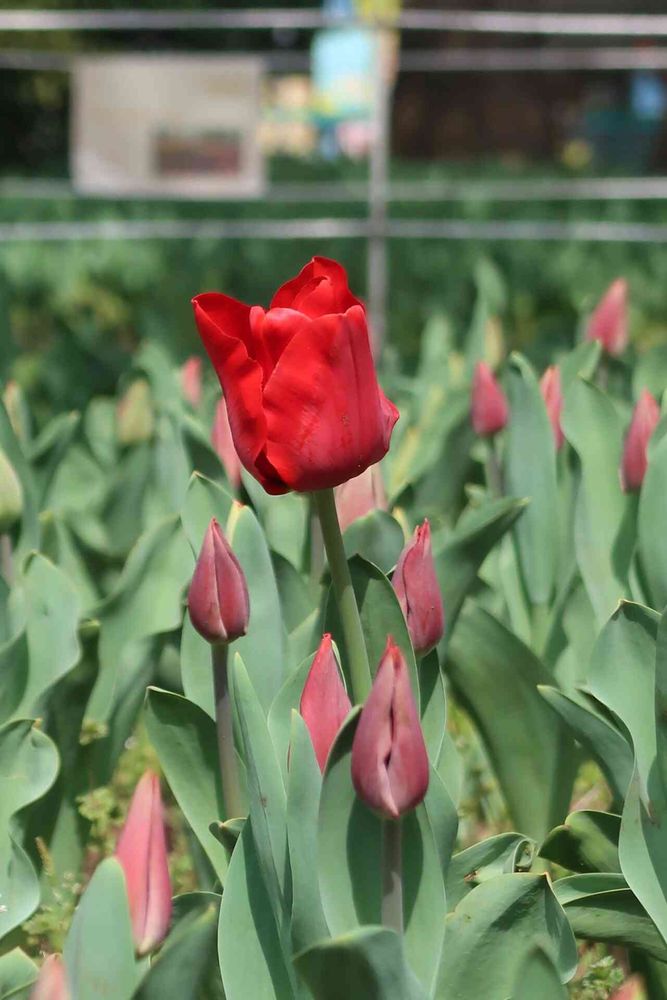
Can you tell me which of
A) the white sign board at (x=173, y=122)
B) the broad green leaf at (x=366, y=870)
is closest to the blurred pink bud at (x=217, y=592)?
the broad green leaf at (x=366, y=870)

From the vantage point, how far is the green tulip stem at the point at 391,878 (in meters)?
0.82

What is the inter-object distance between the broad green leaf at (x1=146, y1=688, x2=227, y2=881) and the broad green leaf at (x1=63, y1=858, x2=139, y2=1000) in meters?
0.34

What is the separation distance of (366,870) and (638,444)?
637 mm

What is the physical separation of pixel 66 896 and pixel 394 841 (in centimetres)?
62

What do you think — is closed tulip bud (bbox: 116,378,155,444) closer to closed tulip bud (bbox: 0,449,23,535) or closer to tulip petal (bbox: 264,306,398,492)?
closed tulip bud (bbox: 0,449,23,535)

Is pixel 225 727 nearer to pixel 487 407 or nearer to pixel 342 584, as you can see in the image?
pixel 342 584

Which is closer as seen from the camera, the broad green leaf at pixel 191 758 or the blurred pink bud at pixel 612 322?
the broad green leaf at pixel 191 758

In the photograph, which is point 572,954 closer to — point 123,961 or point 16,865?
point 123,961

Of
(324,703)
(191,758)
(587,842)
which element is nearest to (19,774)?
(191,758)

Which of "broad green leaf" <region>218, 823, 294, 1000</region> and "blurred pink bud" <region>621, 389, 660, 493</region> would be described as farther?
"blurred pink bud" <region>621, 389, 660, 493</region>

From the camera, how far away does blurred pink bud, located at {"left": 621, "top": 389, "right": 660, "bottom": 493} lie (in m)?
1.37

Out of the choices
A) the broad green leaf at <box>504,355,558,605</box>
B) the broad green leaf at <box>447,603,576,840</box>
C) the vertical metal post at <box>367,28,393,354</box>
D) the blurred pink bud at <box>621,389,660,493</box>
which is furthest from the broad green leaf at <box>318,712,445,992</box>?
the vertical metal post at <box>367,28,393,354</box>

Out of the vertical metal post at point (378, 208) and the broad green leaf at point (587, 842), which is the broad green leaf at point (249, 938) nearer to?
the broad green leaf at point (587, 842)

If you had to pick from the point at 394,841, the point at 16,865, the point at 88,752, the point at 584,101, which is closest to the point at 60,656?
the point at 88,752
